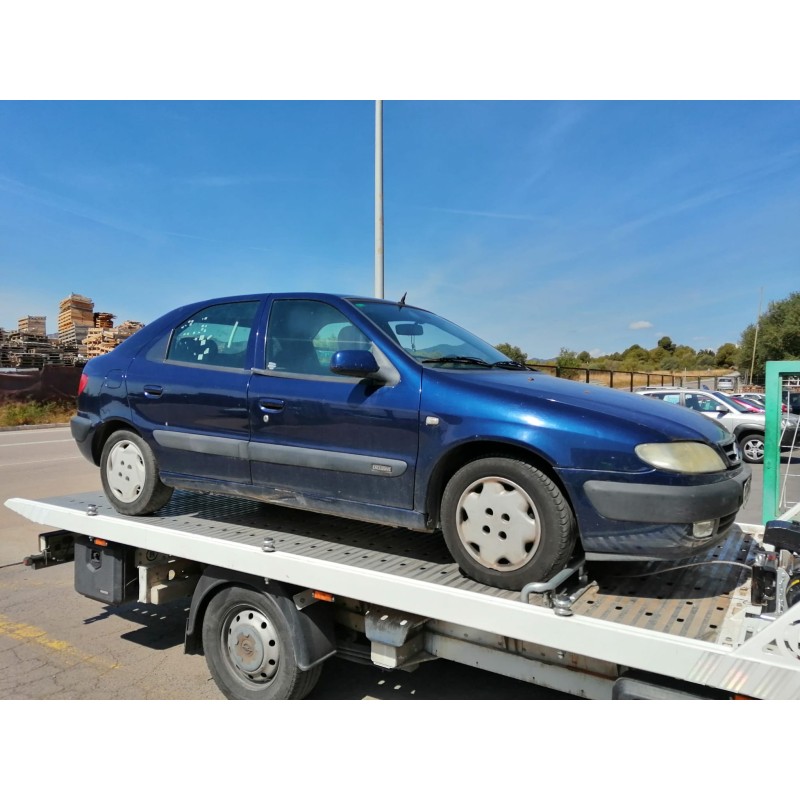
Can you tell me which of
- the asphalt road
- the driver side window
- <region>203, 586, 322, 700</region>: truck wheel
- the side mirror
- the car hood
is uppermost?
the driver side window

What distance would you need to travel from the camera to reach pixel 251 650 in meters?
3.46

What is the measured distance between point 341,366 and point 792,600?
2.14 m

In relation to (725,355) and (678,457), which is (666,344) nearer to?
(725,355)

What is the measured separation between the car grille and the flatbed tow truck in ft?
1.02

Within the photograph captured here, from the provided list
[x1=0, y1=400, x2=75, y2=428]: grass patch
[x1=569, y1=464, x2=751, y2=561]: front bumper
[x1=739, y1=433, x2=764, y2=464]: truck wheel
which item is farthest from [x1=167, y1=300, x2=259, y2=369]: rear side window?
[x1=0, y1=400, x2=75, y2=428]: grass patch

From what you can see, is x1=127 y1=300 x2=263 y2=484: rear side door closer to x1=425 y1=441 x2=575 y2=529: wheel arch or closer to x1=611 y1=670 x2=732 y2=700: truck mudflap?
x1=425 y1=441 x2=575 y2=529: wheel arch

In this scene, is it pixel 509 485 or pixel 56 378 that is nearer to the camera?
pixel 509 485

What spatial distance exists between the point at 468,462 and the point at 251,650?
1638 mm

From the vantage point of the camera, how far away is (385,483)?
3162 millimetres

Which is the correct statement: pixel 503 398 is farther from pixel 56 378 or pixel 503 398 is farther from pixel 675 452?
pixel 56 378

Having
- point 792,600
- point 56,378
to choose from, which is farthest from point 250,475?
point 56,378

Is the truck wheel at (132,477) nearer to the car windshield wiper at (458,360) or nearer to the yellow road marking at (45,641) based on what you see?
the yellow road marking at (45,641)

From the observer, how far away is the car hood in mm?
2732

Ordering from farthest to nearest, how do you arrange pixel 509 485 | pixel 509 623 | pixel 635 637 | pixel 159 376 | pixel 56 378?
1. pixel 56 378
2. pixel 159 376
3. pixel 509 485
4. pixel 509 623
5. pixel 635 637
